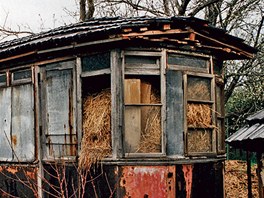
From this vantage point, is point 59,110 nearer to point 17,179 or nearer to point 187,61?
point 17,179

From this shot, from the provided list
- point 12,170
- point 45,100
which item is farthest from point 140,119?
point 12,170

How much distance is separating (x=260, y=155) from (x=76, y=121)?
3.66 m

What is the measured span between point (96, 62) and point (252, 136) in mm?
3491

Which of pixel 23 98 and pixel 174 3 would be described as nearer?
pixel 23 98

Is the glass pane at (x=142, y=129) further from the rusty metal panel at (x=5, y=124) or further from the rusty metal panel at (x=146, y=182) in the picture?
the rusty metal panel at (x=5, y=124)

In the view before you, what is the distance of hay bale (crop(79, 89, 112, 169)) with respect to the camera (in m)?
9.95

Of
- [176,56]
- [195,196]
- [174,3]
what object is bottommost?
[195,196]

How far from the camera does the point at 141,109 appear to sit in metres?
9.91

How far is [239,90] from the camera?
82.6ft

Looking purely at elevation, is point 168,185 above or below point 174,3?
below

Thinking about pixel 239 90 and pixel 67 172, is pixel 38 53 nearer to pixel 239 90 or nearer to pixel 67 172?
pixel 67 172

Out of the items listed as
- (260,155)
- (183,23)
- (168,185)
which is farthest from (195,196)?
(183,23)

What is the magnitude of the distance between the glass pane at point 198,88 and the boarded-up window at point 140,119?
0.81 m

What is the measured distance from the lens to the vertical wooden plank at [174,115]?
32.9ft
